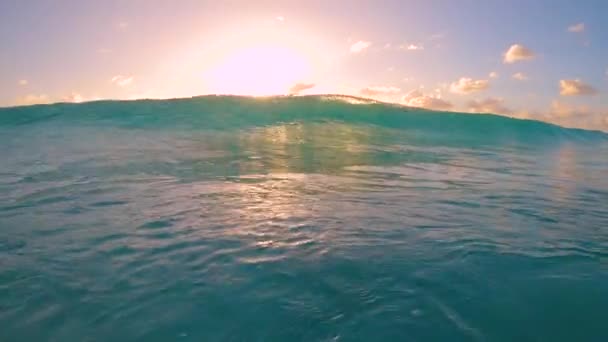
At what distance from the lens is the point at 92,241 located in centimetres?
362

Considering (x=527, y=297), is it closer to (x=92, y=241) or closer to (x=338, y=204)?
(x=338, y=204)

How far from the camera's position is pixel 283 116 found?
17.2m

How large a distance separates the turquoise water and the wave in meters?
7.16

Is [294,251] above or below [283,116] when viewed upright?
below

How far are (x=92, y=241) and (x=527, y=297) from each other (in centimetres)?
319

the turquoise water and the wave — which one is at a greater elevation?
the wave

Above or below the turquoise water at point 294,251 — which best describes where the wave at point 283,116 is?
above

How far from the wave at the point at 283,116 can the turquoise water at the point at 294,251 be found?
7.16 m

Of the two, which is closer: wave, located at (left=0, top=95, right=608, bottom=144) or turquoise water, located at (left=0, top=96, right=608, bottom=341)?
turquoise water, located at (left=0, top=96, right=608, bottom=341)

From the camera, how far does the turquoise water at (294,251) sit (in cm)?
242

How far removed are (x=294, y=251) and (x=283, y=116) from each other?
14.1 metres

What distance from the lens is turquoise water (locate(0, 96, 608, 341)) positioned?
2.42 metres

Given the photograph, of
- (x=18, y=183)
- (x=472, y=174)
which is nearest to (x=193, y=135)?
(x=18, y=183)

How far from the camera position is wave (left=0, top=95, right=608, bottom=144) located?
15.2 metres
